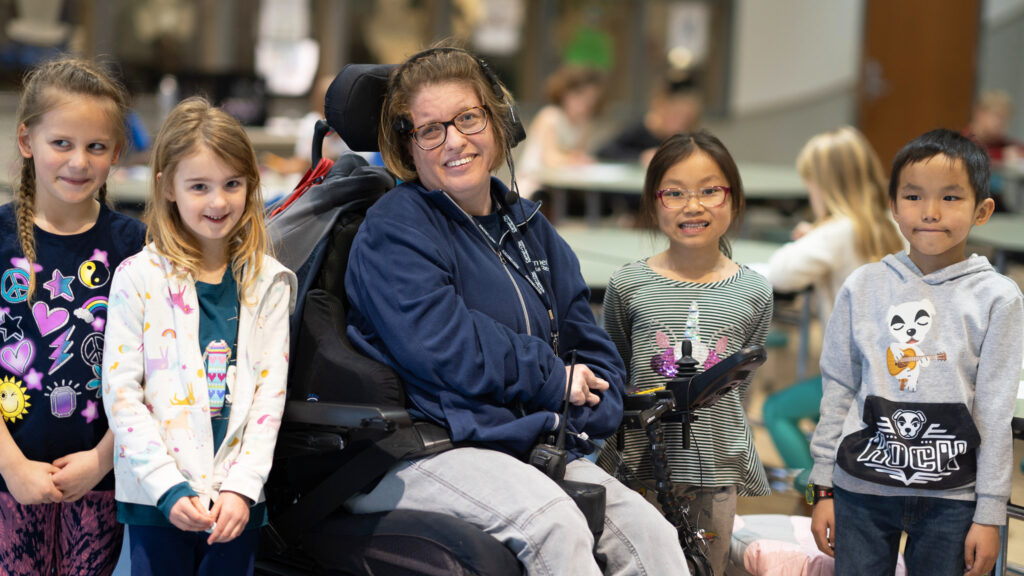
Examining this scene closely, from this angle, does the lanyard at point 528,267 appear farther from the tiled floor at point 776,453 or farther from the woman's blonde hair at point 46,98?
the tiled floor at point 776,453

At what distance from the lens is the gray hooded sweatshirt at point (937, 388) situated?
1888 millimetres

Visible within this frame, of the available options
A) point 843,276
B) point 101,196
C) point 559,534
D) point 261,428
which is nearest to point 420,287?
point 261,428

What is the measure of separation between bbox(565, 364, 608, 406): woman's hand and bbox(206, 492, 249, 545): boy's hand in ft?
2.00

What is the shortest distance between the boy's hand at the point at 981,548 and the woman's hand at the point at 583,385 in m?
0.69

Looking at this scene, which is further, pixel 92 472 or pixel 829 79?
pixel 829 79

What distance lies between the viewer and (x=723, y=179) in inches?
90.9

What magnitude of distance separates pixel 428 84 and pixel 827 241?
1727 millimetres

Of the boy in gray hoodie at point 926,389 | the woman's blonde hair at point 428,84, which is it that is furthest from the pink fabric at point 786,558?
the woman's blonde hair at point 428,84

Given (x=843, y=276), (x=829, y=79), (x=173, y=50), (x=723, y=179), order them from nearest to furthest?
(x=723, y=179) → (x=843, y=276) → (x=173, y=50) → (x=829, y=79)

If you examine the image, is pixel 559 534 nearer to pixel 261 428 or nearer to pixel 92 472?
pixel 261 428

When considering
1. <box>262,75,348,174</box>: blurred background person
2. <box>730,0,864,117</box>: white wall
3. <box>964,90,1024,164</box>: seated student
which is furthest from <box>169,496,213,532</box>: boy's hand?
<box>730,0,864,117</box>: white wall


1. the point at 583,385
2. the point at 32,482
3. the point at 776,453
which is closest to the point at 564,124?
the point at 776,453

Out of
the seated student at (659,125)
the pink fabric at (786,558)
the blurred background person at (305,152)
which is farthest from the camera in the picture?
the seated student at (659,125)

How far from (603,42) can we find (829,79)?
2368mm
